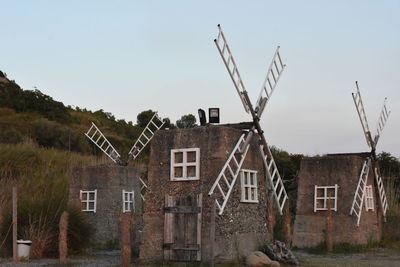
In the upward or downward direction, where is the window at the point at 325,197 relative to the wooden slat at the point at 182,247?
upward

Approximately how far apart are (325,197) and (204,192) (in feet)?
25.7

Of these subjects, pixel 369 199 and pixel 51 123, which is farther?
pixel 51 123

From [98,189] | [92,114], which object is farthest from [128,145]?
[98,189]

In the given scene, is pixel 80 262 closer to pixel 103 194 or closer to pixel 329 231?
pixel 103 194

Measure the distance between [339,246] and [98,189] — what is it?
8.61 m

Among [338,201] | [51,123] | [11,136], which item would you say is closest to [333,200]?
[338,201]

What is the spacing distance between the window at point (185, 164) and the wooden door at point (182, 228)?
0.54 meters

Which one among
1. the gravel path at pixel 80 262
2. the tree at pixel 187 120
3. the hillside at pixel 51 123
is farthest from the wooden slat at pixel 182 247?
the tree at pixel 187 120

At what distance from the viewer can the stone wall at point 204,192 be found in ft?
51.4

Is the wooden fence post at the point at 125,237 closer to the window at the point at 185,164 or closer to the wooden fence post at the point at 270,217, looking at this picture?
the window at the point at 185,164

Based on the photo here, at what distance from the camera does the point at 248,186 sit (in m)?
17.0

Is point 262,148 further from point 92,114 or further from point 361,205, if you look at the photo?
point 92,114

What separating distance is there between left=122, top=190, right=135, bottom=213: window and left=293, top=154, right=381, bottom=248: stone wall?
621 centimetres

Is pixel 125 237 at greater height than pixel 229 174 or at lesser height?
lesser
